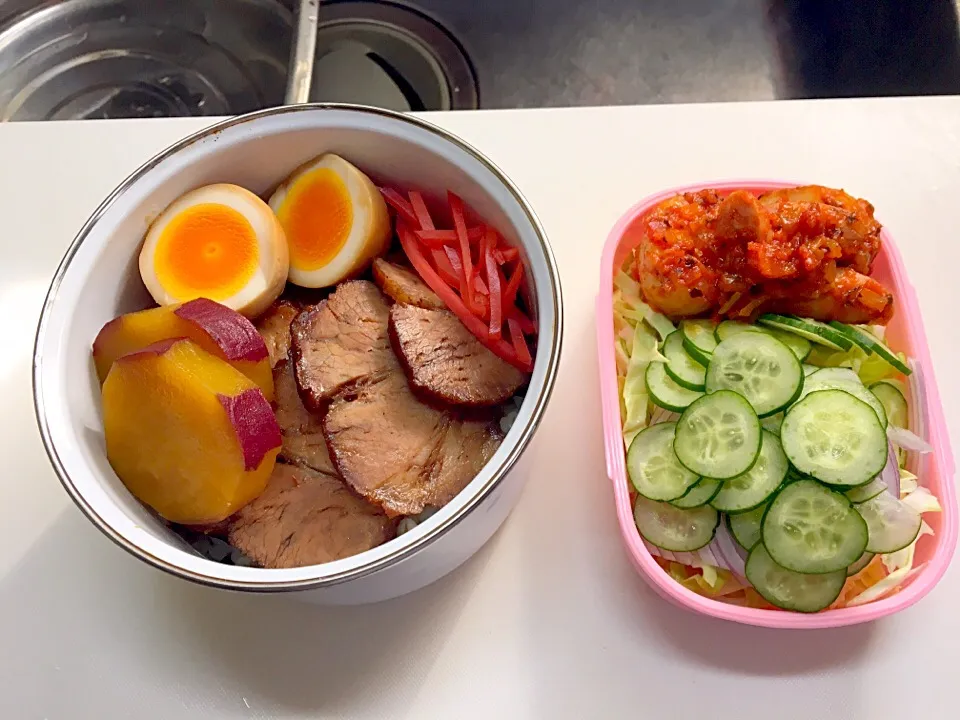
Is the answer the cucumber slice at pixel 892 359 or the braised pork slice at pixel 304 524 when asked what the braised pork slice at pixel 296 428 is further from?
the cucumber slice at pixel 892 359

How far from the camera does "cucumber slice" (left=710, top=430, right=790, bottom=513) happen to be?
41.3 inches

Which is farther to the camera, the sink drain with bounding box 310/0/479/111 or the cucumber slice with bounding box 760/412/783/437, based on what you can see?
the sink drain with bounding box 310/0/479/111

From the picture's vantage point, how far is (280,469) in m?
1.08

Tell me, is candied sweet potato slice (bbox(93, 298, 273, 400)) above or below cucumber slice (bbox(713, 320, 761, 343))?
below

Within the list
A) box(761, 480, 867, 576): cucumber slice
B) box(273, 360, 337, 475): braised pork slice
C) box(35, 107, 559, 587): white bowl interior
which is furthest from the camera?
box(273, 360, 337, 475): braised pork slice

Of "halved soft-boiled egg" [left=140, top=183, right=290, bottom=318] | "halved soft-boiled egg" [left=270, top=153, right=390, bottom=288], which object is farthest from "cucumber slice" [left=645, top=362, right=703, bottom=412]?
"halved soft-boiled egg" [left=140, top=183, right=290, bottom=318]

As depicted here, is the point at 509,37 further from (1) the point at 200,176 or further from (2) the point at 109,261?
(2) the point at 109,261

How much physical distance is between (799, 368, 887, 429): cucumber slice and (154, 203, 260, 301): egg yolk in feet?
2.58

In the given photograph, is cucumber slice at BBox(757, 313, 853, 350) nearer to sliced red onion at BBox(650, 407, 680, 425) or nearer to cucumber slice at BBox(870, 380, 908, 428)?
cucumber slice at BBox(870, 380, 908, 428)

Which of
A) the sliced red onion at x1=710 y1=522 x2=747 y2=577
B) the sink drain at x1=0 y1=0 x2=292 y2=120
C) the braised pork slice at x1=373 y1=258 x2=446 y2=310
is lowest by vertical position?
the sliced red onion at x1=710 y1=522 x2=747 y2=577

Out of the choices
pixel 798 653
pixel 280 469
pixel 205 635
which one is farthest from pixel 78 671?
pixel 798 653

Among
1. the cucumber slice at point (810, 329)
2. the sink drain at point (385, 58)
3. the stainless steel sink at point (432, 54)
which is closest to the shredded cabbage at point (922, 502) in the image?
the cucumber slice at point (810, 329)

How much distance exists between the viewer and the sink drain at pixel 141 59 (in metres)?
1.84

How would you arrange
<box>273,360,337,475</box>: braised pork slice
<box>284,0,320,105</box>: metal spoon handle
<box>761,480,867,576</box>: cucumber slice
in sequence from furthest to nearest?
1. <box>284,0,320,105</box>: metal spoon handle
2. <box>273,360,337,475</box>: braised pork slice
3. <box>761,480,867,576</box>: cucumber slice
